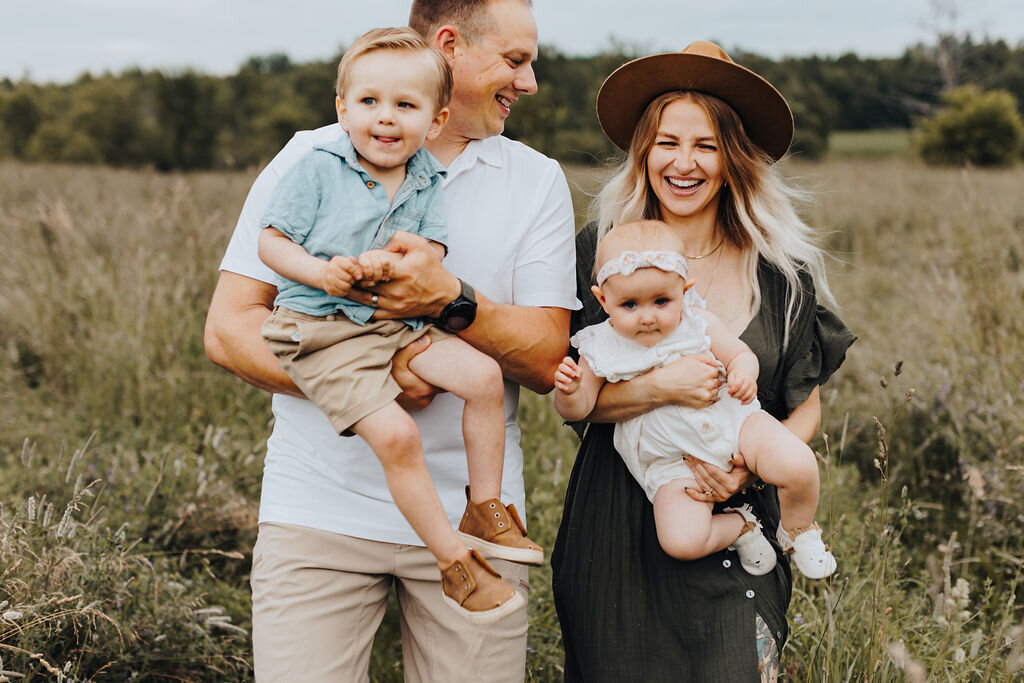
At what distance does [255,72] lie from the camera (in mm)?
42781

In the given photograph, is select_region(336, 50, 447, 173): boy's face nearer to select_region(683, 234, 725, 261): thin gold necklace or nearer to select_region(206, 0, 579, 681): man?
select_region(206, 0, 579, 681): man

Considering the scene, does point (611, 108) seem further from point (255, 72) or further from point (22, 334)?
point (255, 72)

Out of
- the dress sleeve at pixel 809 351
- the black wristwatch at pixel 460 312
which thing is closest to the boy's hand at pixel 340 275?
the black wristwatch at pixel 460 312

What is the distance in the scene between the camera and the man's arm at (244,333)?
2.34 metres

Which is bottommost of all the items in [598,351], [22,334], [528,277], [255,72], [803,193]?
[22,334]

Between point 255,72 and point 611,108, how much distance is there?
143 ft

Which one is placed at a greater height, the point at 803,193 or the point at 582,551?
the point at 803,193

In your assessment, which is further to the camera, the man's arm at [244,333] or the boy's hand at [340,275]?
the man's arm at [244,333]

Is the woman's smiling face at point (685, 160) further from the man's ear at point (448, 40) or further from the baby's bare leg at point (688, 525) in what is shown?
the baby's bare leg at point (688, 525)

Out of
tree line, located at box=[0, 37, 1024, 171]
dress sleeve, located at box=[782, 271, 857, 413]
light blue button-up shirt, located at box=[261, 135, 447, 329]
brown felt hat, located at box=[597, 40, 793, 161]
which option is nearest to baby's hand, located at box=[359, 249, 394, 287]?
light blue button-up shirt, located at box=[261, 135, 447, 329]

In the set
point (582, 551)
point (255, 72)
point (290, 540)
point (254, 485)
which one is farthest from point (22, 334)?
point (255, 72)

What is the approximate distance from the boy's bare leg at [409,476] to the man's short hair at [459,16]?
44.6 inches

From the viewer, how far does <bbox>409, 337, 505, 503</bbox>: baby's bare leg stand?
2.22m

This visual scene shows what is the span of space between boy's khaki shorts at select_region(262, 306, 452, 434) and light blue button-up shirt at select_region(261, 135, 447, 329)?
34 millimetres
